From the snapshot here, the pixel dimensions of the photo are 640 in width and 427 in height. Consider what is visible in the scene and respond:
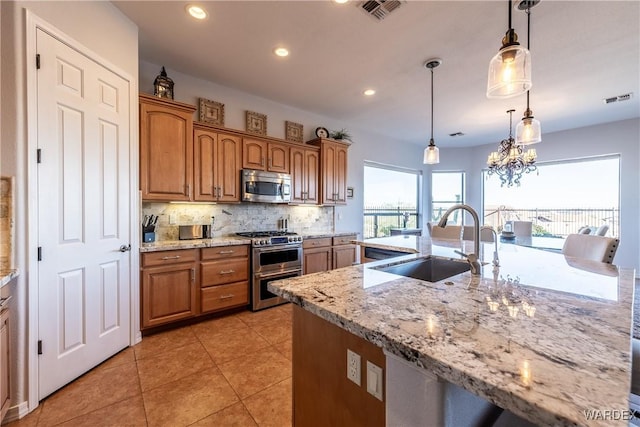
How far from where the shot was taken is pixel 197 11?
2193 millimetres

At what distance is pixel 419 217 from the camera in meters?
6.64

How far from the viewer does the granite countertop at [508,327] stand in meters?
0.51

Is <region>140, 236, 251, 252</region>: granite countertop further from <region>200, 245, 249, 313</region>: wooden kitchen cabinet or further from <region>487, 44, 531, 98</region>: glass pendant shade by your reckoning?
<region>487, 44, 531, 98</region>: glass pendant shade

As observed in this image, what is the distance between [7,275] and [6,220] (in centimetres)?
36

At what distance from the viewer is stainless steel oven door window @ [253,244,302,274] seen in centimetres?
328

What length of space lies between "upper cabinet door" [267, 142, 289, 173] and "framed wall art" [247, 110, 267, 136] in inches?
12.1

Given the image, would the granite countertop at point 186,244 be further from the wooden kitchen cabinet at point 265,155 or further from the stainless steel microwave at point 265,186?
the wooden kitchen cabinet at point 265,155

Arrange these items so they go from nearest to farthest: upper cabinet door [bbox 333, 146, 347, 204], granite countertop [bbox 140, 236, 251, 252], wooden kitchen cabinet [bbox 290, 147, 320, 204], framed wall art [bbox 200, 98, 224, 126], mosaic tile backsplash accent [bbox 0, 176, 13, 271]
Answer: mosaic tile backsplash accent [bbox 0, 176, 13, 271] → granite countertop [bbox 140, 236, 251, 252] → framed wall art [bbox 200, 98, 224, 126] → wooden kitchen cabinet [bbox 290, 147, 320, 204] → upper cabinet door [bbox 333, 146, 347, 204]

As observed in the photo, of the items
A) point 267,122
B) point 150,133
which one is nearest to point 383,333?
point 150,133

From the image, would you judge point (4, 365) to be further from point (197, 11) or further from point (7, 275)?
point (197, 11)

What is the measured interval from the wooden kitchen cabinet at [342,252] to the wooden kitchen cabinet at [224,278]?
4.86 feet

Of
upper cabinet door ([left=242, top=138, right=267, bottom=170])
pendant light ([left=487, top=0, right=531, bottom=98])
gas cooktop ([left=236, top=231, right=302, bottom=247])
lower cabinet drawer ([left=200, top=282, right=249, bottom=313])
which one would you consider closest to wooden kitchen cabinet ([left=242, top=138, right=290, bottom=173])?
upper cabinet door ([left=242, top=138, right=267, bottom=170])

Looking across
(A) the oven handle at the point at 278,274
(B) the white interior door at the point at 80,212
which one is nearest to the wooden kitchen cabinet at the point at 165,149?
(B) the white interior door at the point at 80,212

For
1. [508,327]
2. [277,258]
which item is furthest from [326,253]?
[508,327]
